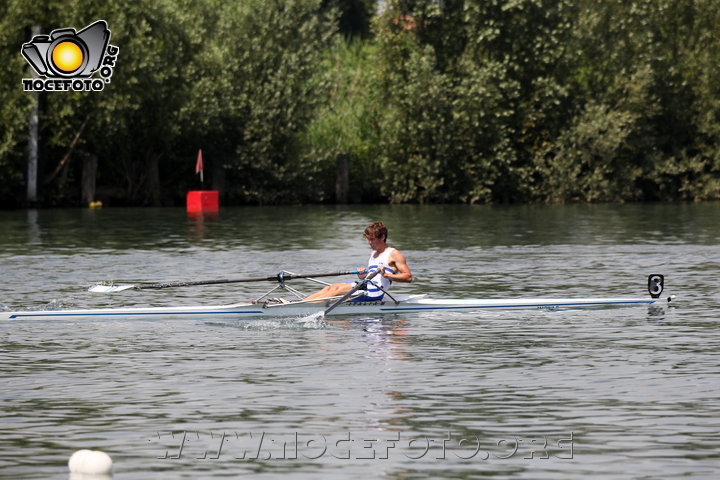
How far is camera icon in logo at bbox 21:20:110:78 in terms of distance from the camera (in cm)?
5853

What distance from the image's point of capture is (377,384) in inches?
570

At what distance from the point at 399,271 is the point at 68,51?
43.9m

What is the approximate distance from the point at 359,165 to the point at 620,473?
58.8 meters

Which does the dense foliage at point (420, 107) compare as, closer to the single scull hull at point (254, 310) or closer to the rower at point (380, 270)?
the single scull hull at point (254, 310)

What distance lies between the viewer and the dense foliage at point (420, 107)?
62906 mm

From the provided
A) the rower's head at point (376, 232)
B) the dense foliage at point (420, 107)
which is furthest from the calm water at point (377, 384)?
the dense foliage at point (420, 107)

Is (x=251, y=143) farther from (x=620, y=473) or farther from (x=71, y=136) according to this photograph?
(x=620, y=473)

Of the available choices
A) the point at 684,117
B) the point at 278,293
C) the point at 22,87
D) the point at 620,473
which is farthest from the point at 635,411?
the point at 684,117

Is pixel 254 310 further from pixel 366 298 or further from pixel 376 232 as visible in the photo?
pixel 376 232

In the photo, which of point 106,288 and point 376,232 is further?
point 106,288

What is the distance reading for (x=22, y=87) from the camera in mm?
57750

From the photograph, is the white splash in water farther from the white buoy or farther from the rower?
the white buoy

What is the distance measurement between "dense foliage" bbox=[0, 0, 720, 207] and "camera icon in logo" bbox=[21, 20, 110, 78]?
1.46 meters

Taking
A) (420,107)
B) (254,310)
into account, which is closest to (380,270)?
(254,310)
